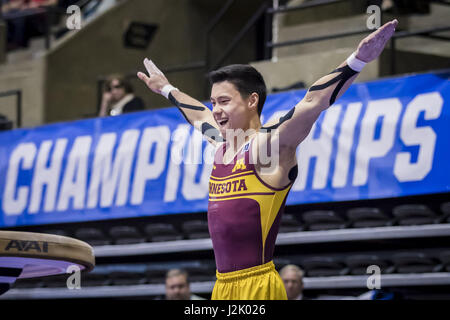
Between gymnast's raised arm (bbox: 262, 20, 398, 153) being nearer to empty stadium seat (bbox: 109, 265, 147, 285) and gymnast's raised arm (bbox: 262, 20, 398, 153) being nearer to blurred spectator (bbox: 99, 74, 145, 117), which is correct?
empty stadium seat (bbox: 109, 265, 147, 285)

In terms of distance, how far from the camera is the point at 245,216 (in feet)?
13.2

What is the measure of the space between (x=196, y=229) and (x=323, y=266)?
1.56m

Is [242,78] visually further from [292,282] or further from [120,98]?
[120,98]

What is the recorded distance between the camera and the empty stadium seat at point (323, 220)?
8.26 meters

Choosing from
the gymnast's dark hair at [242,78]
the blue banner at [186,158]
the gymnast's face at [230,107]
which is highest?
the blue banner at [186,158]

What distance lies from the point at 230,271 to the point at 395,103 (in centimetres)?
410

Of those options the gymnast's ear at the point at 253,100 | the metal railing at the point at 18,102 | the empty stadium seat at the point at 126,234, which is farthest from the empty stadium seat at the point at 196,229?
the gymnast's ear at the point at 253,100

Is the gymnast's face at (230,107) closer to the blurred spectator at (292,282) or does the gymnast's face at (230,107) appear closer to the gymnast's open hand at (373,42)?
the gymnast's open hand at (373,42)

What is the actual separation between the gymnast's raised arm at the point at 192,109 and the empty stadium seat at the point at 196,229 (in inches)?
167

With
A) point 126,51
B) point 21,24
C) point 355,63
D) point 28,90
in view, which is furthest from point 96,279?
point 355,63

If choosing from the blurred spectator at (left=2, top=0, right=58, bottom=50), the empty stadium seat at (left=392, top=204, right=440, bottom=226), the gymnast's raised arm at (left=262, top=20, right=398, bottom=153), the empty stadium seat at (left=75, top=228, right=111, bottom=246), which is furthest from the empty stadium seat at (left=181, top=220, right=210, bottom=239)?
the blurred spectator at (left=2, top=0, right=58, bottom=50)

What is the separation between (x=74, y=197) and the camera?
32.3ft
